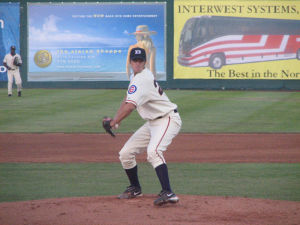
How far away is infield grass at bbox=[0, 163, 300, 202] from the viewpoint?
881 cm

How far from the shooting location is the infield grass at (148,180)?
8.81m

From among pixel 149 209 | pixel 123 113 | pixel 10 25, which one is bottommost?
pixel 149 209

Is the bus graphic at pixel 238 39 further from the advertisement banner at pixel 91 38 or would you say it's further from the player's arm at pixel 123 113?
the player's arm at pixel 123 113

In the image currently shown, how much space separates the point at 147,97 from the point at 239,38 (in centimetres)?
2161

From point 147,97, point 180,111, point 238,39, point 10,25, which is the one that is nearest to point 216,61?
point 238,39

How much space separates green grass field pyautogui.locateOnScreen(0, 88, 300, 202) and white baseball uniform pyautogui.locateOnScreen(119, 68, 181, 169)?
1.10m

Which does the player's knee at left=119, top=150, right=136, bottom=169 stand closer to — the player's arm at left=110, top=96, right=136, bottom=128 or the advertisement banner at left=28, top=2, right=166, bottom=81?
the player's arm at left=110, top=96, right=136, bottom=128

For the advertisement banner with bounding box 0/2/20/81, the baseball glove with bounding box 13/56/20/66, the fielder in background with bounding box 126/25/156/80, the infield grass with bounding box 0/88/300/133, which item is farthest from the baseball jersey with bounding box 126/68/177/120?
the advertisement banner with bounding box 0/2/20/81

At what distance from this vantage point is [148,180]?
977 centimetres

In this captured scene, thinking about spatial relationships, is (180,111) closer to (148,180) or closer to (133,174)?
(148,180)

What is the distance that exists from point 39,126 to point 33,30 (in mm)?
A: 14438

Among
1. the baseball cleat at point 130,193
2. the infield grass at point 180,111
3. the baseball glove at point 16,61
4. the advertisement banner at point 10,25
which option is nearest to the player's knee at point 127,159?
the baseball cleat at point 130,193

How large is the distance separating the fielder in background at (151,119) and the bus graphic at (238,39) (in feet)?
69.2

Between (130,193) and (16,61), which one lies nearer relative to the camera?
(130,193)
